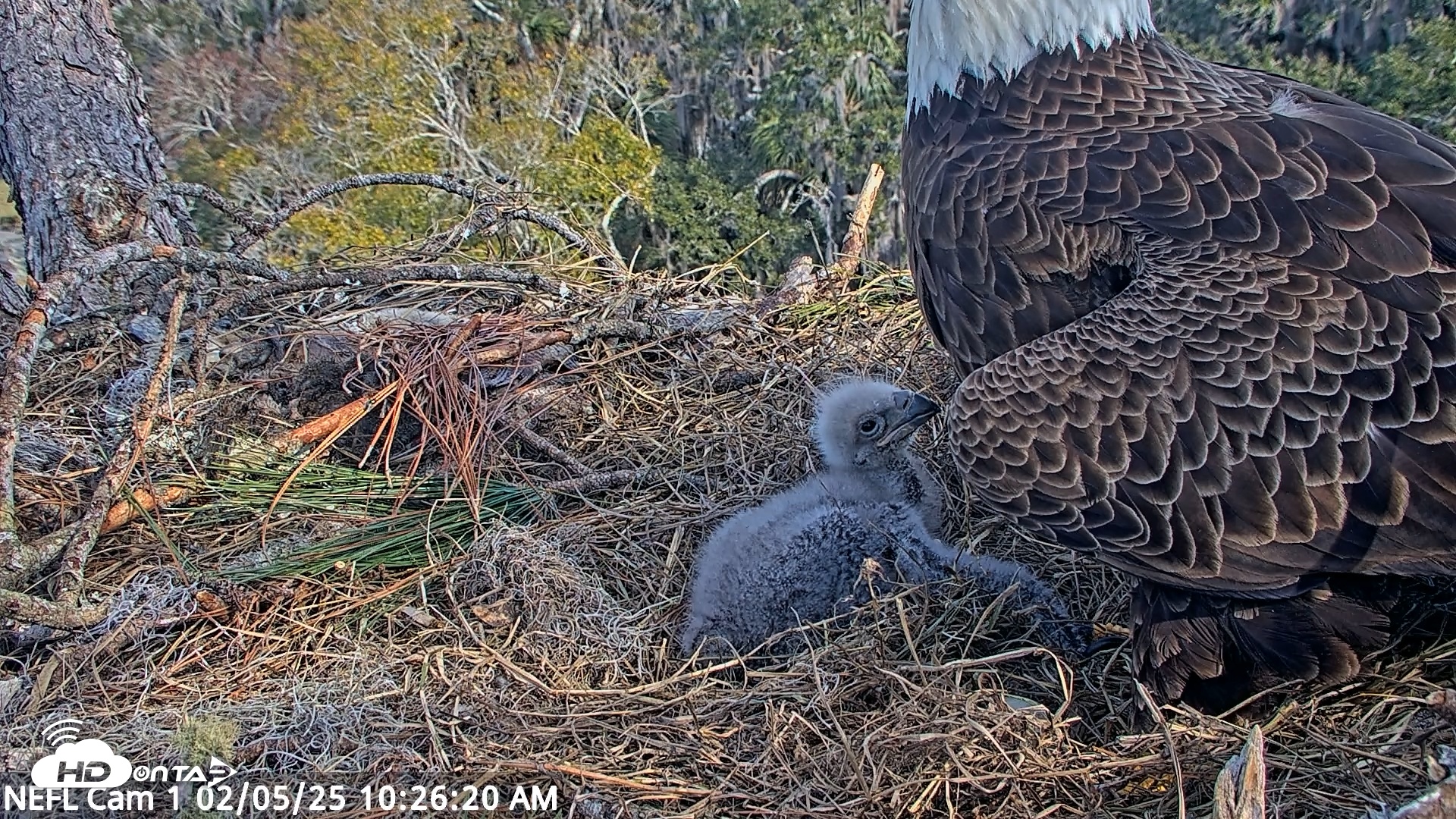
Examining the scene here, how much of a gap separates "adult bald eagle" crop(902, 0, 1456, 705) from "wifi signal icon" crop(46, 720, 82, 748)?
2266 mm

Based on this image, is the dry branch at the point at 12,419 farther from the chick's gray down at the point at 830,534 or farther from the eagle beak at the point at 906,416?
the eagle beak at the point at 906,416

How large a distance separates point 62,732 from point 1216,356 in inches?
113

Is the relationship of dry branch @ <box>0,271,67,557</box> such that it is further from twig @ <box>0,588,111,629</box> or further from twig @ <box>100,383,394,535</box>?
twig @ <box>100,383,394,535</box>

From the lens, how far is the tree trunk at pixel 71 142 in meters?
4.42

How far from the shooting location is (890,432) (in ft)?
11.9

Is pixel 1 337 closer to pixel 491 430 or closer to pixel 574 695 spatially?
pixel 491 430

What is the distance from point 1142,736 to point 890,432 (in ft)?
4.31

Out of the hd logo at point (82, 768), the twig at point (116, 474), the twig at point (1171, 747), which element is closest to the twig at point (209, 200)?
the twig at point (116, 474)

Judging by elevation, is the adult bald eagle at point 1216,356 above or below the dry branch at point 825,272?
above

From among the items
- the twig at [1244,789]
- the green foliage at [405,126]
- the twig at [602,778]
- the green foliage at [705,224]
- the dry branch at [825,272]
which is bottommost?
the green foliage at [705,224]

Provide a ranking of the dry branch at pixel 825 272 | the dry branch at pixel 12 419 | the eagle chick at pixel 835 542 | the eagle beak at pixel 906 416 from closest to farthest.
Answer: the dry branch at pixel 12 419 → the eagle chick at pixel 835 542 → the eagle beak at pixel 906 416 → the dry branch at pixel 825 272

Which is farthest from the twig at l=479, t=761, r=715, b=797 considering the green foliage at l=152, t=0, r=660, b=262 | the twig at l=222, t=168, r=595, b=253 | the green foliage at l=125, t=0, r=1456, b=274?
the green foliage at l=152, t=0, r=660, b=262

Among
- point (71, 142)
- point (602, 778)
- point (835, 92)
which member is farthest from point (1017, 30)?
point (835, 92)

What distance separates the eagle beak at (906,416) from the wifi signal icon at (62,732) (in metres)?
2.34
